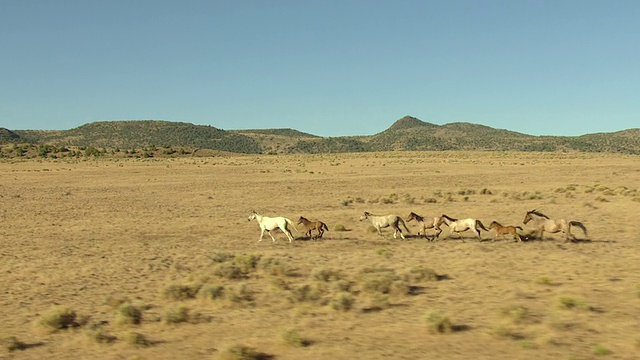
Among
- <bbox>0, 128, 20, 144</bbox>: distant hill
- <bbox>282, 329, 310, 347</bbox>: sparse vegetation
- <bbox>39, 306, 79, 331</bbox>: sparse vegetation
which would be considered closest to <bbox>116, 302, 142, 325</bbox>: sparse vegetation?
<bbox>39, 306, 79, 331</bbox>: sparse vegetation

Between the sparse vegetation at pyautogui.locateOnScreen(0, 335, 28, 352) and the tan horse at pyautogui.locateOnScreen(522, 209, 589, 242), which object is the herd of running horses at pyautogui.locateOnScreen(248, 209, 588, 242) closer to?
the tan horse at pyautogui.locateOnScreen(522, 209, 589, 242)

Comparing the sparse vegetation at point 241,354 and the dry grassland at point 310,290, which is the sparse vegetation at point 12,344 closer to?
the dry grassland at point 310,290

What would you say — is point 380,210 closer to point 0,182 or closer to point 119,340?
point 119,340

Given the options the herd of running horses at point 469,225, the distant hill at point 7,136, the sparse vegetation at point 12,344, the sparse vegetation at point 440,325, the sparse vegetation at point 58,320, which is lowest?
the sparse vegetation at point 12,344

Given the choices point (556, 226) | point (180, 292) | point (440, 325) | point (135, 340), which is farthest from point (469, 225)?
point (135, 340)

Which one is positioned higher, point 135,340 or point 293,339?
point 293,339

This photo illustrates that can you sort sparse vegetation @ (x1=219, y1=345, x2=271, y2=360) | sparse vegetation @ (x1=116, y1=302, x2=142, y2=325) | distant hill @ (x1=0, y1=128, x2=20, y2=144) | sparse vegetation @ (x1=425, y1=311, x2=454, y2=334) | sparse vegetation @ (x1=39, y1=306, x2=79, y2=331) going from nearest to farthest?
sparse vegetation @ (x1=219, y1=345, x2=271, y2=360), sparse vegetation @ (x1=425, y1=311, x2=454, y2=334), sparse vegetation @ (x1=39, y1=306, x2=79, y2=331), sparse vegetation @ (x1=116, y1=302, x2=142, y2=325), distant hill @ (x1=0, y1=128, x2=20, y2=144)

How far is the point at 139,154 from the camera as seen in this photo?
345 feet

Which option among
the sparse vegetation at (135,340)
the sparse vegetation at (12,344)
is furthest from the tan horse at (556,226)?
the sparse vegetation at (12,344)

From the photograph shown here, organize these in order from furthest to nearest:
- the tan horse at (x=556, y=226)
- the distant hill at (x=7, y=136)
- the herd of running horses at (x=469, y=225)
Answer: the distant hill at (x=7, y=136)
the herd of running horses at (x=469, y=225)
the tan horse at (x=556, y=226)

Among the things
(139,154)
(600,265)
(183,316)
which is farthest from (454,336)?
(139,154)

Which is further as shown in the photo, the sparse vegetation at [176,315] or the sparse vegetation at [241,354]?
the sparse vegetation at [176,315]

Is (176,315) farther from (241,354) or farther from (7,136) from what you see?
(7,136)

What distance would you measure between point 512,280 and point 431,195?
81.8 feet
